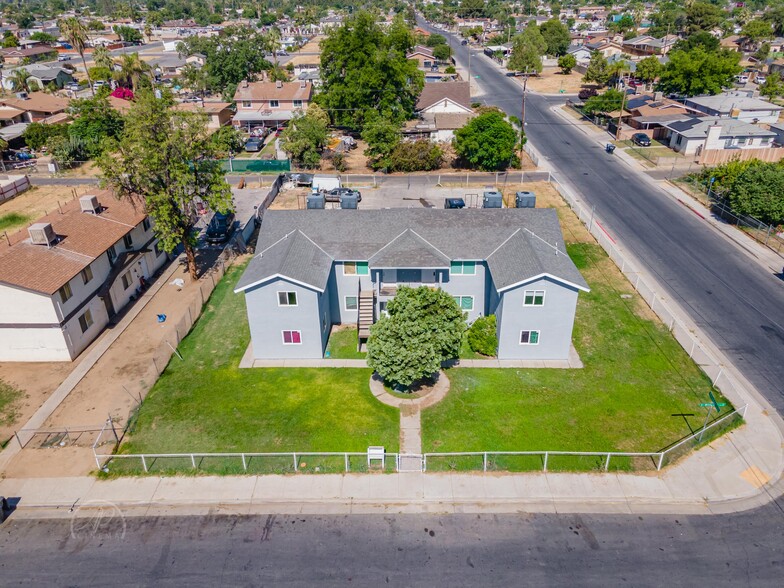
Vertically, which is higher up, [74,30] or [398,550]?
[74,30]

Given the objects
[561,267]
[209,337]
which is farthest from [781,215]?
[209,337]

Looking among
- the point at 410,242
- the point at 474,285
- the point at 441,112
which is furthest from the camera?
the point at 441,112

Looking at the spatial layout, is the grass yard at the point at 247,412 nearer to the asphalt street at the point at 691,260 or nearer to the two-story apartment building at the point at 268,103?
the asphalt street at the point at 691,260

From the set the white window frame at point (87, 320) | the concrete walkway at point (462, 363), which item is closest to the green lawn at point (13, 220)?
the white window frame at point (87, 320)

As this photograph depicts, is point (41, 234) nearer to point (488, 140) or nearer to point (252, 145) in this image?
point (252, 145)

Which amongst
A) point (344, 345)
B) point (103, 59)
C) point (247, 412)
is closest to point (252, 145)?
point (344, 345)

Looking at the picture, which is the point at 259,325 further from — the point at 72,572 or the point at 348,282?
the point at 72,572

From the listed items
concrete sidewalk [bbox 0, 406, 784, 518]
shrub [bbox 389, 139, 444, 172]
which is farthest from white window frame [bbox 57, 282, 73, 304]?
shrub [bbox 389, 139, 444, 172]
